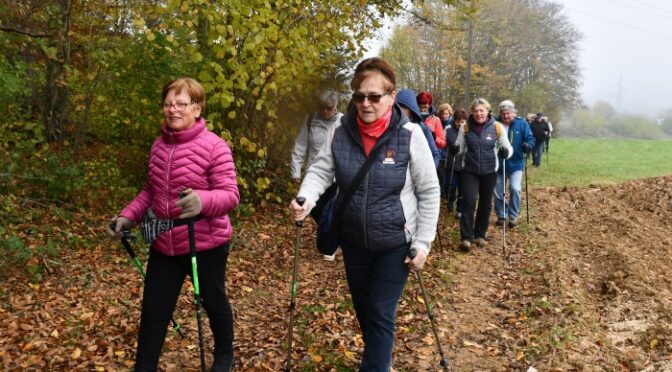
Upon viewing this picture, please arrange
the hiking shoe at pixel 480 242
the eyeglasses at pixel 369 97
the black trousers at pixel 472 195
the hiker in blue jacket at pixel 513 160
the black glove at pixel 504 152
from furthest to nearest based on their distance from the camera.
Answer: the hiker in blue jacket at pixel 513 160 → the hiking shoe at pixel 480 242 → the black glove at pixel 504 152 → the black trousers at pixel 472 195 → the eyeglasses at pixel 369 97

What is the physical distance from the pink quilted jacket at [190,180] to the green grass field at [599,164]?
14.3m

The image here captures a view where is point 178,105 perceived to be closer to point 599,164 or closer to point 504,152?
point 504,152

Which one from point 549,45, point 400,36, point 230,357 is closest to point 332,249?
point 230,357

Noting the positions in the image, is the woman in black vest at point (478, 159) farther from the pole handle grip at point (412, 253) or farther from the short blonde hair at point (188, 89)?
the short blonde hair at point (188, 89)

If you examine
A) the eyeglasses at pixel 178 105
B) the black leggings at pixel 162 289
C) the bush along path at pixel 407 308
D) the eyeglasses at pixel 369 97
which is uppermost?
the eyeglasses at pixel 369 97

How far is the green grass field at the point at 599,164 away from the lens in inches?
686

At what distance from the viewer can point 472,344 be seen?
5.34 metres

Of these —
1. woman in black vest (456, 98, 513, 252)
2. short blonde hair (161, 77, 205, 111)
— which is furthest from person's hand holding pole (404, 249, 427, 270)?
woman in black vest (456, 98, 513, 252)

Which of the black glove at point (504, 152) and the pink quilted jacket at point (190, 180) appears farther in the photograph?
the black glove at point (504, 152)

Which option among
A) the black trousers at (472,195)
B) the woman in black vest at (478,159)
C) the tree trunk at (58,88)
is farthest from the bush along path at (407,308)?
the tree trunk at (58,88)

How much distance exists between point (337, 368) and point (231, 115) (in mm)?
3811

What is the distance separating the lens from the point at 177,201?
3.38m

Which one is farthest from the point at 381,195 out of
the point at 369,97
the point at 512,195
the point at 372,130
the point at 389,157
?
the point at 512,195

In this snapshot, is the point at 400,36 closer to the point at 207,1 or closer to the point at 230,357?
the point at 207,1
